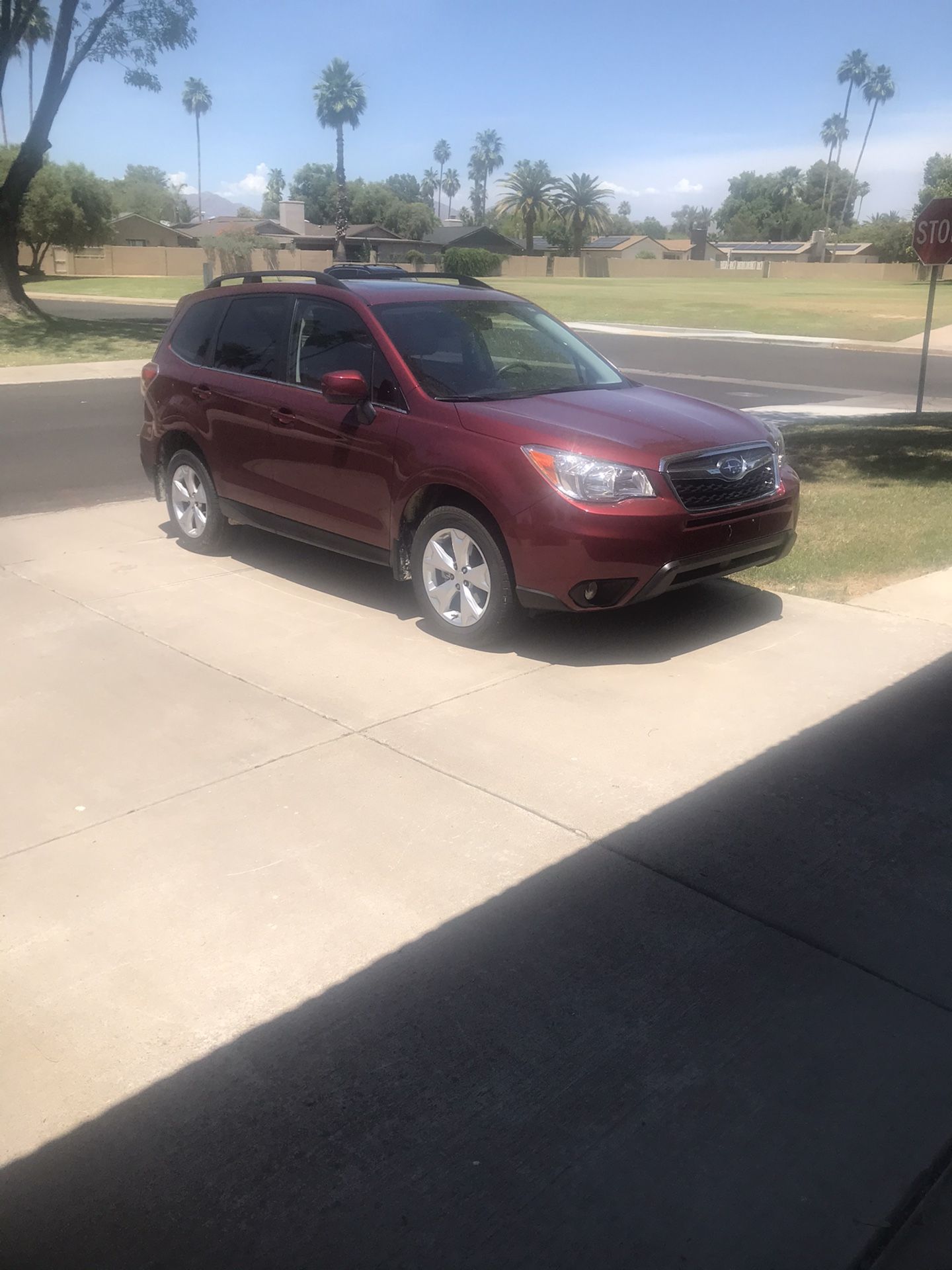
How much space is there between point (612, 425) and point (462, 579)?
114 cm

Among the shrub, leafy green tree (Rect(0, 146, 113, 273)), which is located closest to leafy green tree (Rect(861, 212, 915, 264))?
the shrub

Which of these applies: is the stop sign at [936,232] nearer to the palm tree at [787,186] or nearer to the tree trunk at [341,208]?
the tree trunk at [341,208]

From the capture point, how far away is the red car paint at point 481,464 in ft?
19.4

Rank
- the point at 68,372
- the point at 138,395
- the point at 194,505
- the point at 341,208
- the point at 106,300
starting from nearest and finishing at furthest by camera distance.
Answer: the point at 194,505, the point at 138,395, the point at 68,372, the point at 106,300, the point at 341,208

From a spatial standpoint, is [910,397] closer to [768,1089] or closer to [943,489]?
[943,489]

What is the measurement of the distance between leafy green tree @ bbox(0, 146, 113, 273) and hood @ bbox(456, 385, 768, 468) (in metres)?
60.1

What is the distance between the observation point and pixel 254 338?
25.4 ft

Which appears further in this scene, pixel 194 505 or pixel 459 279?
pixel 194 505

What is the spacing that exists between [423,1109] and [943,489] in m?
9.07

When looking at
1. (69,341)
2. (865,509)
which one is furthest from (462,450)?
(69,341)

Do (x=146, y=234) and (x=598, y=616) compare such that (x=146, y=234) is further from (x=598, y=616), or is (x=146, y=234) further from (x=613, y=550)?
(x=613, y=550)

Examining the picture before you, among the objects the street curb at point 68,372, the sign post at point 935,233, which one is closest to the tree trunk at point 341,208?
the street curb at point 68,372

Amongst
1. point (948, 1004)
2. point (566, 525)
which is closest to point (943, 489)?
point (566, 525)

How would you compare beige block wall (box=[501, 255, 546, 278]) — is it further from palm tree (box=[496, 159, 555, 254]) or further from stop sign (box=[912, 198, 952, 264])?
stop sign (box=[912, 198, 952, 264])
